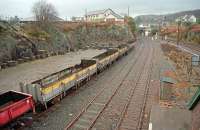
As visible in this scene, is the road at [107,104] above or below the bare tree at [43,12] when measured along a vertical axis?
below

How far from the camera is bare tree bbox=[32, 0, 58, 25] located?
4616 cm

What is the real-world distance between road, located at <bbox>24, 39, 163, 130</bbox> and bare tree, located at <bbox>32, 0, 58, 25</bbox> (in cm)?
2871

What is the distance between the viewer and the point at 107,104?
590 inches

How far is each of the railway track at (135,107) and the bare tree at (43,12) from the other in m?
31.4

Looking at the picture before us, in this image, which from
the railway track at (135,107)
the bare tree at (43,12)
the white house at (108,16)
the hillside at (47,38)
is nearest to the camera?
the railway track at (135,107)

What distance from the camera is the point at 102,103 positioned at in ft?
49.9

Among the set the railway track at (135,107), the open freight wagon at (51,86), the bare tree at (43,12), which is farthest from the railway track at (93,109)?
the bare tree at (43,12)

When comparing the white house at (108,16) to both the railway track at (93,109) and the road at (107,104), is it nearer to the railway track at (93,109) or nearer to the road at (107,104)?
the road at (107,104)

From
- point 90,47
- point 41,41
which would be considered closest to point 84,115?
point 41,41

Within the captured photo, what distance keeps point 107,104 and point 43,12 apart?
125ft

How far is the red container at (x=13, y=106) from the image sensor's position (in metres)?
10.3

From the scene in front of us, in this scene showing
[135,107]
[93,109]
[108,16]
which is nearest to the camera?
[93,109]

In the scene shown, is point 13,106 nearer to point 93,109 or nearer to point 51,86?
point 51,86

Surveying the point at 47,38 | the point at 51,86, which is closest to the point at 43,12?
the point at 47,38
